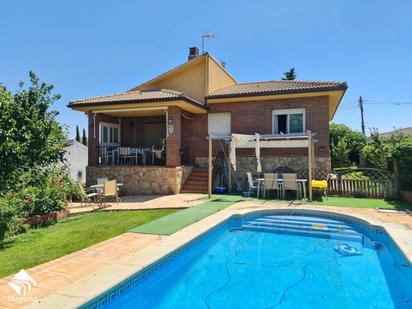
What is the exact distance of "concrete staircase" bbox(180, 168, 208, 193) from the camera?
1689 cm

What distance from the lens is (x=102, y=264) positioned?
5.64m

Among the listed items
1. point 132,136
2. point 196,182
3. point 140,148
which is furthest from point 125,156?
point 196,182

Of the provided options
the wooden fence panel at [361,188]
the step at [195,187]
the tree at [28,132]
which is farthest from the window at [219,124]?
the tree at [28,132]

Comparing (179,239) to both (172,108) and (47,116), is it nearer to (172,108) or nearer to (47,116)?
(47,116)

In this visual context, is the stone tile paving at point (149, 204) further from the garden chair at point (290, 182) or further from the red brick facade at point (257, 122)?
the red brick facade at point (257, 122)

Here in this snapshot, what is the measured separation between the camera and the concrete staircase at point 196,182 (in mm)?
16891

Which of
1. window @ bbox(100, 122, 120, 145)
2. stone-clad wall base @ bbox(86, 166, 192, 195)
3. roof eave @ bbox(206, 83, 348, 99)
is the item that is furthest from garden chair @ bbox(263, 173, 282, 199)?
window @ bbox(100, 122, 120, 145)

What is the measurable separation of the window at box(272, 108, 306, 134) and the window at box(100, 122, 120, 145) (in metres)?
11.2

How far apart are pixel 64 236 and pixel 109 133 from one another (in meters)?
13.4

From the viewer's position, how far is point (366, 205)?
12555mm

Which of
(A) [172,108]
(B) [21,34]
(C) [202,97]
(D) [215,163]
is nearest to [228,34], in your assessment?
(C) [202,97]

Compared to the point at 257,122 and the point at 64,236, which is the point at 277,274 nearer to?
the point at 64,236

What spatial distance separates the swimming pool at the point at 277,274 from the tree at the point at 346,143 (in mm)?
22924

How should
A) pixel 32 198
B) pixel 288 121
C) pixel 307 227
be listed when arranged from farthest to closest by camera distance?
1. pixel 288 121
2. pixel 307 227
3. pixel 32 198
